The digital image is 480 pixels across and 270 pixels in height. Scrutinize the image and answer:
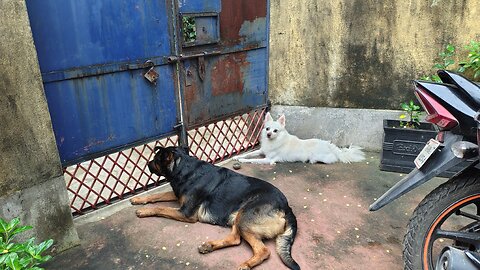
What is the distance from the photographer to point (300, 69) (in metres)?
5.10

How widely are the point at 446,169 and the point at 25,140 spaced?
2936 mm

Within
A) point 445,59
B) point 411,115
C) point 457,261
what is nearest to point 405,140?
point 411,115

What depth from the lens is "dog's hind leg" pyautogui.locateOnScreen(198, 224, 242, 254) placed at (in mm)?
3000

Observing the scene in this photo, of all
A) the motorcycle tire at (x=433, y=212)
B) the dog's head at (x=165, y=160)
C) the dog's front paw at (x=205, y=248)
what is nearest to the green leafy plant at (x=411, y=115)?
the motorcycle tire at (x=433, y=212)

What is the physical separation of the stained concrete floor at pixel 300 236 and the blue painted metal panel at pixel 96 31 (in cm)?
160

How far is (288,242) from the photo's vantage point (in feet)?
9.78

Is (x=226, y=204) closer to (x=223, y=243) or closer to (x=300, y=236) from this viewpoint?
(x=223, y=243)

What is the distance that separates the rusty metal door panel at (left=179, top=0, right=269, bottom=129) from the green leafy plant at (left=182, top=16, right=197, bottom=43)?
0.05 m

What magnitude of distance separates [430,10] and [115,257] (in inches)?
179

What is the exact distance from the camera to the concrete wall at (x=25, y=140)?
8.05 ft

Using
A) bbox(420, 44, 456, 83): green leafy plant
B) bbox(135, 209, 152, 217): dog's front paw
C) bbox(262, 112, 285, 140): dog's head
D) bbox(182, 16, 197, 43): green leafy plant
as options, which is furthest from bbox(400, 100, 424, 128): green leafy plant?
bbox(135, 209, 152, 217): dog's front paw

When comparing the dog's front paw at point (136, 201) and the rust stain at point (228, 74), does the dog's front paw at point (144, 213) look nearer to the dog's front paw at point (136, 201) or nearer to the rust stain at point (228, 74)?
the dog's front paw at point (136, 201)

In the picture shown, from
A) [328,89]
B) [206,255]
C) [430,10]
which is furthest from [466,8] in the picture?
[206,255]

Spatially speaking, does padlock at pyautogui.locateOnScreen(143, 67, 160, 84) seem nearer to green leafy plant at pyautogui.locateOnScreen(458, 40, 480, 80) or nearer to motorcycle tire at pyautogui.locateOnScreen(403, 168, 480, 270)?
motorcycle tire at pyautogui.locateOnScreen(403, 168, 480, 270)
